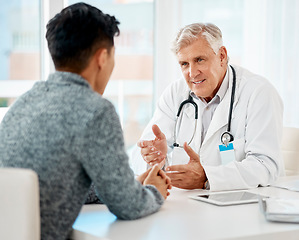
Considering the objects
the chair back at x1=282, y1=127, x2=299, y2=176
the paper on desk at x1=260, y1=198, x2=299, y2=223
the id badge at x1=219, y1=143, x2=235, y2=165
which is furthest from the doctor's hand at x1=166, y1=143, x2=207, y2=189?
the chair back at x1=282, y1=127, x2=299, y2=176

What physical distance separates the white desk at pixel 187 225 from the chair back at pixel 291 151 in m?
0.96

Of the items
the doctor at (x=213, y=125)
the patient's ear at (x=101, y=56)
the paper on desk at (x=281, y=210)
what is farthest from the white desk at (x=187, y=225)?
the patient's ear at (x=101, y=56)

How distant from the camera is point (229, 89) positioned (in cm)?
224

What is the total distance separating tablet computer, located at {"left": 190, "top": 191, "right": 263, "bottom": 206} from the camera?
155 cm

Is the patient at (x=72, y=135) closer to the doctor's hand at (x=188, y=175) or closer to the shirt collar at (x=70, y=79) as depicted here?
the shirt collar at (x=70, y=79)

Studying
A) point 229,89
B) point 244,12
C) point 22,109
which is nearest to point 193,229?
point 22,109

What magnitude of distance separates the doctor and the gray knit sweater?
2.03ft

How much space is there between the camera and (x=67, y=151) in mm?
1173

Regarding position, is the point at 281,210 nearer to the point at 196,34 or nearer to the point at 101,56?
the point at 101,56

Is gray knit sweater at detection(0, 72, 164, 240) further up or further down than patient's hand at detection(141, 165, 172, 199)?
further up

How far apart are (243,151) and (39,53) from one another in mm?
1653

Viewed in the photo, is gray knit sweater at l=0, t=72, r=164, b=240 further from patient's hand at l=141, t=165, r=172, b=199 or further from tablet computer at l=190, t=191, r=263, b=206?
tablet computer at l=190, t=191, r=263, b=206

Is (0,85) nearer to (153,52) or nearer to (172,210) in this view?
(153,52)

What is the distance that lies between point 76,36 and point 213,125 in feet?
3.46
